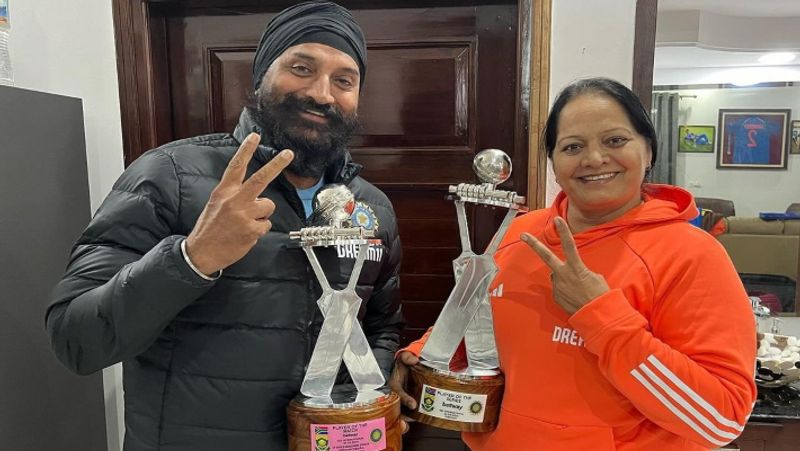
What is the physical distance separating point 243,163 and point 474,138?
3.31 ft

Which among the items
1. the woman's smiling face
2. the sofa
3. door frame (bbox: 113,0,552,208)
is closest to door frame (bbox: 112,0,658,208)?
door frame (bbox: 113,0,552,208)

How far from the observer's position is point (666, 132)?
149 cm

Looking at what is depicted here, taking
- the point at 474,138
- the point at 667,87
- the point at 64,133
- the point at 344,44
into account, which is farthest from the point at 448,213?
the point at 64,133

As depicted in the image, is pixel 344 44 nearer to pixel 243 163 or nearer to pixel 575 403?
pixel 243 163

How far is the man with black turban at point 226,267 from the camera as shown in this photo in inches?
29.1

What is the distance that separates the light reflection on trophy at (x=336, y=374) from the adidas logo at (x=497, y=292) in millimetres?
250

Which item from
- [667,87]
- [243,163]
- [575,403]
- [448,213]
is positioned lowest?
[575,403]

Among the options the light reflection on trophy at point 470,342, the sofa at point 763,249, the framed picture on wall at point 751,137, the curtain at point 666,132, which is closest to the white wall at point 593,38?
the curtain at point 666,132

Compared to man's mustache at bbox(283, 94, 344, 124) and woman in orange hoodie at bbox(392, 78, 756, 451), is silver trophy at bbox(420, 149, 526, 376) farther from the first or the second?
man's mustache at bbox(283, 94, 344, 124)

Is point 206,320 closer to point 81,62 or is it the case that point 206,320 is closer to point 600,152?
point 600,152

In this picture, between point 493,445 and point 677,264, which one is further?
point 493,445

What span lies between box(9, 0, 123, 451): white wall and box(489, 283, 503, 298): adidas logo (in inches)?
47.1

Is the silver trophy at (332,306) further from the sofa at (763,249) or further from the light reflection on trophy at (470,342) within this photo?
the sofa at (763,249)

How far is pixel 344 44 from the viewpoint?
0.97 metres
